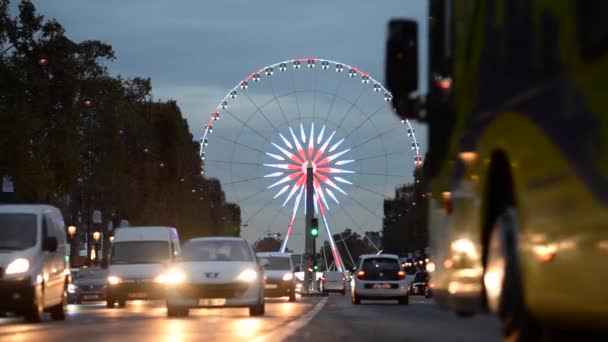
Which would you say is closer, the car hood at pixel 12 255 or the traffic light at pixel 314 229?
the car hood at pixel 12 255

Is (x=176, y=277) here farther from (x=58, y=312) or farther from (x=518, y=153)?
(x=518, y=153)

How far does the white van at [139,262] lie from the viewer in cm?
4112

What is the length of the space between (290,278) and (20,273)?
2480 cm

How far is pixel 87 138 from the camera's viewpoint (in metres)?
83.1

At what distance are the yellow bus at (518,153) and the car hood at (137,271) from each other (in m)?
29.7

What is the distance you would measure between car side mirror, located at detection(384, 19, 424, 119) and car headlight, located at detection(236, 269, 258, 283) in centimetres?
1650

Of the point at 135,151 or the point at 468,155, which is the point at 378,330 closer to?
the point at 468,155

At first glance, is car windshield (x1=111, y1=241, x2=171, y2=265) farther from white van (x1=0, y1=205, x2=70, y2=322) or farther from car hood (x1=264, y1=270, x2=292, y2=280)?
white van (x1=0, y1=205, x2=70, y2=322)

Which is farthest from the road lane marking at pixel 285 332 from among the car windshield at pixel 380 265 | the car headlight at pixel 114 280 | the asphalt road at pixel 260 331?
the car windshield at pixel 380 265

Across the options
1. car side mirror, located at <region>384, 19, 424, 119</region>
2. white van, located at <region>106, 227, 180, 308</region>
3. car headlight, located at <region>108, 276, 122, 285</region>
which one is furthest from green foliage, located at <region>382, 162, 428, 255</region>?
car side mirror, located at <region>384, 19, 424, 119</region>

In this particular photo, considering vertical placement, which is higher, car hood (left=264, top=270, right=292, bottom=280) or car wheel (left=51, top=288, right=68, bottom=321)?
car hood (left=264, top=270, right=292, bottom=280)

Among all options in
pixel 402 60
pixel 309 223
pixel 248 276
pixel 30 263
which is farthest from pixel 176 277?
pixel 309 223

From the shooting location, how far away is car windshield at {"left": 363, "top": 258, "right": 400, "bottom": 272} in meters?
45.9

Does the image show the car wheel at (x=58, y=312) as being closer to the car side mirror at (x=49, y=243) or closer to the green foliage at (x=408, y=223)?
the car side mirror at (x=49, y=243)
